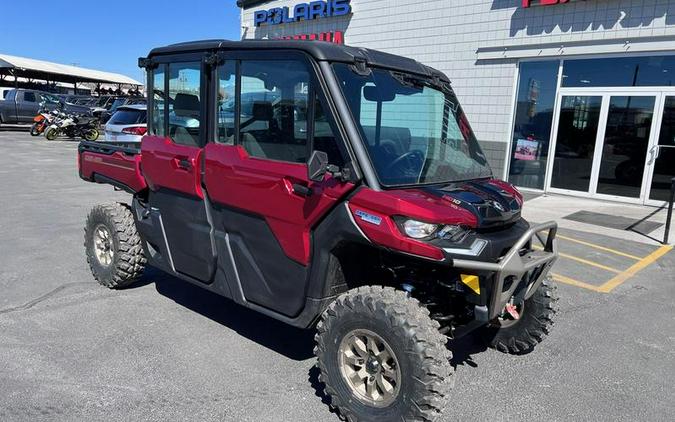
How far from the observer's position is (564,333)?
450 cm

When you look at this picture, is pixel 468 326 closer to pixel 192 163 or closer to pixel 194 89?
pixel 192 163

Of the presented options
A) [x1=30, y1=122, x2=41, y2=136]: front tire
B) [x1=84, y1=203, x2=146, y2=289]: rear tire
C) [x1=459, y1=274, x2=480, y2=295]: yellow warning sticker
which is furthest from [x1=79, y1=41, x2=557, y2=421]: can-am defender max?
[x1=30, y1=122, x2=41, y2=136]: front tire

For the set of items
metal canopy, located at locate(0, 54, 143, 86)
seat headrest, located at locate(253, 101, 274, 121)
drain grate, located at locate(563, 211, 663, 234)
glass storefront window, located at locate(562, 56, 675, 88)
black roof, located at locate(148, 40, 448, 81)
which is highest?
metal canopy, located at locate(0, 54, 143, 86)

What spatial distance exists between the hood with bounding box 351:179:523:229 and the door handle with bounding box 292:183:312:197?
0.99 ft

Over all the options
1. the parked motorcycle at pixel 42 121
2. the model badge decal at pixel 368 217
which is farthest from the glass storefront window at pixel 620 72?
the parked motorcycle at pixel 42 121

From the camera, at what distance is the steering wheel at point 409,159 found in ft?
10.3

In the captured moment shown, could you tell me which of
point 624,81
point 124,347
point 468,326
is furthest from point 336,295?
point 624,81

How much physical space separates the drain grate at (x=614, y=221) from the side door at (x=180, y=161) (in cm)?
756

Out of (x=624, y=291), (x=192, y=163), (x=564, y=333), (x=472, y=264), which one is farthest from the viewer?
(x=624, y=291)

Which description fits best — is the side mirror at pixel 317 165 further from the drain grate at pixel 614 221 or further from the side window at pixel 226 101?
the drain grate at pixel 614 221

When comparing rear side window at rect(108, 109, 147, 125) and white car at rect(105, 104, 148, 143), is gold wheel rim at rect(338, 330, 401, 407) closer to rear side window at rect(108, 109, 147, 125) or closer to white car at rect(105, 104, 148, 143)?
white car at rect(105, 104, 148, 143)

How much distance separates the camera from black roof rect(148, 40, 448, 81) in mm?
3135

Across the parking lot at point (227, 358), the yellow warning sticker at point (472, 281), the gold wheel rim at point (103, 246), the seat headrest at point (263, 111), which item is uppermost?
the seat headrest at point (263, 111)

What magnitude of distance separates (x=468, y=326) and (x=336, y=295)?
84cm
